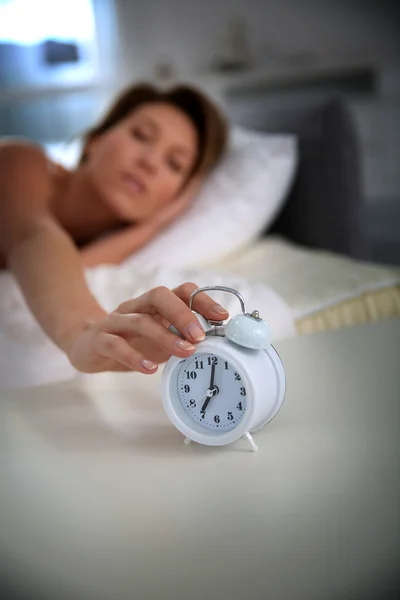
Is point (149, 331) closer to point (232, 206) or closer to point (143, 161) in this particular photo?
point (143, 161)

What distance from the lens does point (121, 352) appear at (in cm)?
69

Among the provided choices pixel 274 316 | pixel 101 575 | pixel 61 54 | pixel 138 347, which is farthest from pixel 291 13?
pixel 101 575

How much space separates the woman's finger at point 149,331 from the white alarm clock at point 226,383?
0.6 inches

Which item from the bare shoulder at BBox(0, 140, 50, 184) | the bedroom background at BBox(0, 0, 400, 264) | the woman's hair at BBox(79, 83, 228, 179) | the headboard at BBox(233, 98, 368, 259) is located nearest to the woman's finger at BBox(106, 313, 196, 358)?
the bare shoulder at BBox(0, 140, 50, 184)

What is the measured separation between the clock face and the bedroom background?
9.15 feet

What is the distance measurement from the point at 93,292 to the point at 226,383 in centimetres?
58

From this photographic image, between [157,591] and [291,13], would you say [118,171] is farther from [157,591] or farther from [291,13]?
[291,13]

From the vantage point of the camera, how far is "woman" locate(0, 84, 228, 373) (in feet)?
3.01

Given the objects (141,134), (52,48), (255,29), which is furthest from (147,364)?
(52,48)

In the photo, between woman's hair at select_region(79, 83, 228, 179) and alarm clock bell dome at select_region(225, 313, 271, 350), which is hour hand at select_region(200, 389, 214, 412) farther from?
woman's hair at select_region(79, 83, 228, 179)

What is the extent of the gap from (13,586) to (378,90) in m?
3.53

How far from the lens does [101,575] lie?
1.63 feet

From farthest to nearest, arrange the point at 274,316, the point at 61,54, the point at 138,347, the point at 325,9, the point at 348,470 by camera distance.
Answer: the point at 61,54 < the point at 325,9 < the point at 274,316 < the point at 138,347 < the point at 348,470

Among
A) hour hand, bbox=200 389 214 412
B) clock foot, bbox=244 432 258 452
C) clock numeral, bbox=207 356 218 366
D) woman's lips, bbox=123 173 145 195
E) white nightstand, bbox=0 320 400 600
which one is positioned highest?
woman's lips, bbox=123 173 145 195
